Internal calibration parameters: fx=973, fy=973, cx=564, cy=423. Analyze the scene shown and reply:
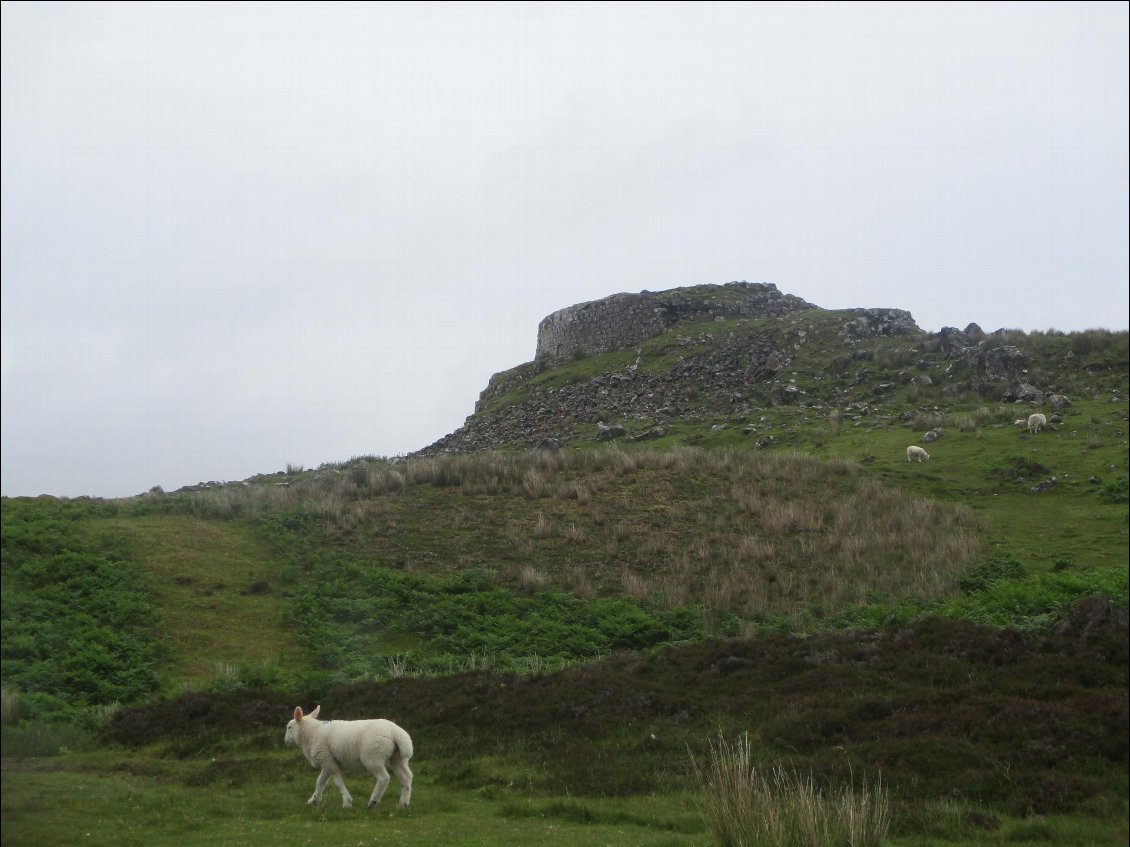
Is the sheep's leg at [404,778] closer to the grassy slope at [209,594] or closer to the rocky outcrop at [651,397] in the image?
A: the grassy slope at [209,594]

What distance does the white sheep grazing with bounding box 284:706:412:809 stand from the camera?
472 inches

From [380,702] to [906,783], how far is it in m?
9.81

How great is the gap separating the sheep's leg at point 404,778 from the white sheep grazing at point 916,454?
17.2 meters

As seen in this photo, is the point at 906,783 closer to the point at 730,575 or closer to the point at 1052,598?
the point at 1052,598

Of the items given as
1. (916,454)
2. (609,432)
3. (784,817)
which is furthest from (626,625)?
(609,432)

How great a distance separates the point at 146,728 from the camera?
16.5 meters

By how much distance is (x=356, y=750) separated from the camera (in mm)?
12164

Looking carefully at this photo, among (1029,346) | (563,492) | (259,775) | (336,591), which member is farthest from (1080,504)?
(1029,346)

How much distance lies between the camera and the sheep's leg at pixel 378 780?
12.0 meters

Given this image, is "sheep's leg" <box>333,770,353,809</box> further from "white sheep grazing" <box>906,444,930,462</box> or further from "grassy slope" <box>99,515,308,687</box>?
"white sheep grazing" <box>906,444,930,462</box>

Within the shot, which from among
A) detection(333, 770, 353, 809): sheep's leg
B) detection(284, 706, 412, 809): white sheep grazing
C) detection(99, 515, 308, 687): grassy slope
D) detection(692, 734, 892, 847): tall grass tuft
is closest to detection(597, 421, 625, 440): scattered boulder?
detection(99, 515, 308, 687): grassy slope

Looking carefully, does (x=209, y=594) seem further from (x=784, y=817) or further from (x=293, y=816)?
(x=784, y=817)

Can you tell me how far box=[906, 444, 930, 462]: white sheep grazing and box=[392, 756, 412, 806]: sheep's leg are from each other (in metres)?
17.2

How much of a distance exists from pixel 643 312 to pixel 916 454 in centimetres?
4022
